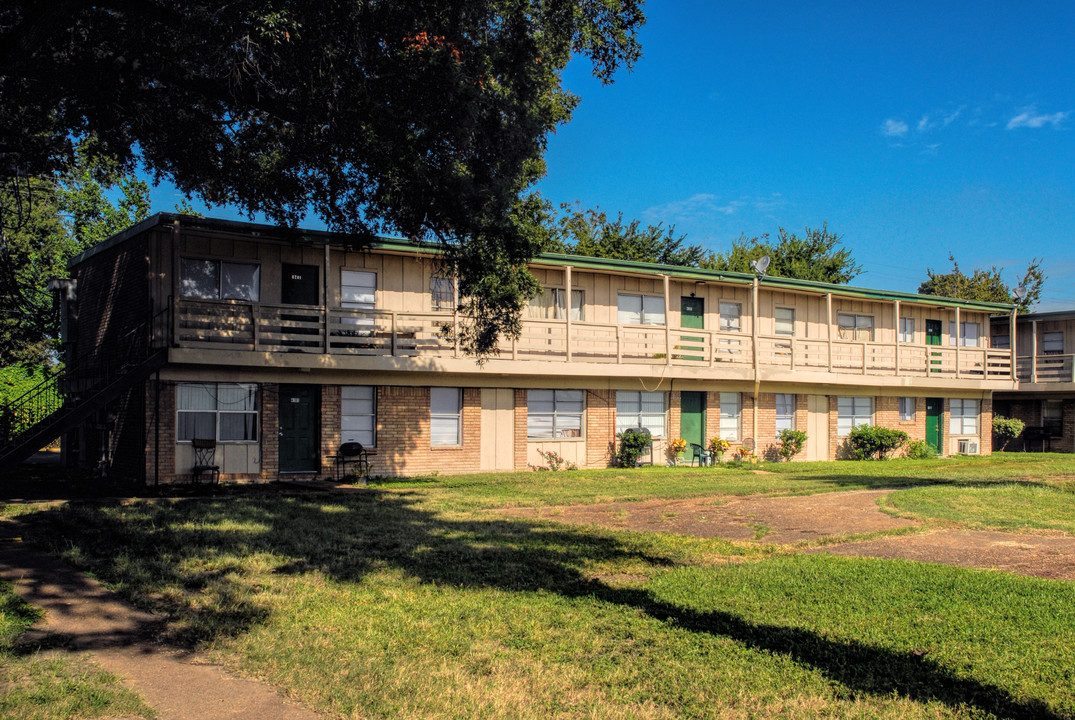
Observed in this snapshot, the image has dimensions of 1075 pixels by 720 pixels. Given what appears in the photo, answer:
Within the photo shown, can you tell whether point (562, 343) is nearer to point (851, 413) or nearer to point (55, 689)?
point (851, 413)

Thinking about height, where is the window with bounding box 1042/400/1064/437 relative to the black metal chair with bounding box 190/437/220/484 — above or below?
above

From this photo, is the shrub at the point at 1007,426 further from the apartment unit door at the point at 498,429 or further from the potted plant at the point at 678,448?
the apartment unit door at the point at 498,429

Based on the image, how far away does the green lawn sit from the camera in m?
5.43

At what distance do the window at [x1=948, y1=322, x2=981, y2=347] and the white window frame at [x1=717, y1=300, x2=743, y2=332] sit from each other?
10820 mm

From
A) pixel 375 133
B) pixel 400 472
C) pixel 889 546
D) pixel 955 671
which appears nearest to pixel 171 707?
pixel 955 671

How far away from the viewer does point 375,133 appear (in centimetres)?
1329

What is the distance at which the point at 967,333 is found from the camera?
33719mm

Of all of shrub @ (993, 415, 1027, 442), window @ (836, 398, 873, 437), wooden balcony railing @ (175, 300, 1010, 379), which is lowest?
shrub @ (993, 415, 1027, 442)

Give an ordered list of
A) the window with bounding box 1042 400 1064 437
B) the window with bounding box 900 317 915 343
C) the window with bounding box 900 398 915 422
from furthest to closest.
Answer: the window with bounding box 1042 400 1064 437 < the window with bounding box 900 317 915 343 < the window with bounding box 900 398 915 422

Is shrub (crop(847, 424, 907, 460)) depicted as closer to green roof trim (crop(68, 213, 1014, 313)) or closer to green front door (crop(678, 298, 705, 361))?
green roof trim (crop(68, 213, 1014, 313))

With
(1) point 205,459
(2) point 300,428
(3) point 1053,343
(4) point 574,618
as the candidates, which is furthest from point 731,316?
(4) point 574,618

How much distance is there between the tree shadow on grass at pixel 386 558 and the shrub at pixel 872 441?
18.4 m

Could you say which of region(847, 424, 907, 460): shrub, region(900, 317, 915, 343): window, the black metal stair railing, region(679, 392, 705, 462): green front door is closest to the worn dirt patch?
region(679, 392, 705, 462): green front door

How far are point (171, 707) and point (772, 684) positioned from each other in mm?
3850
